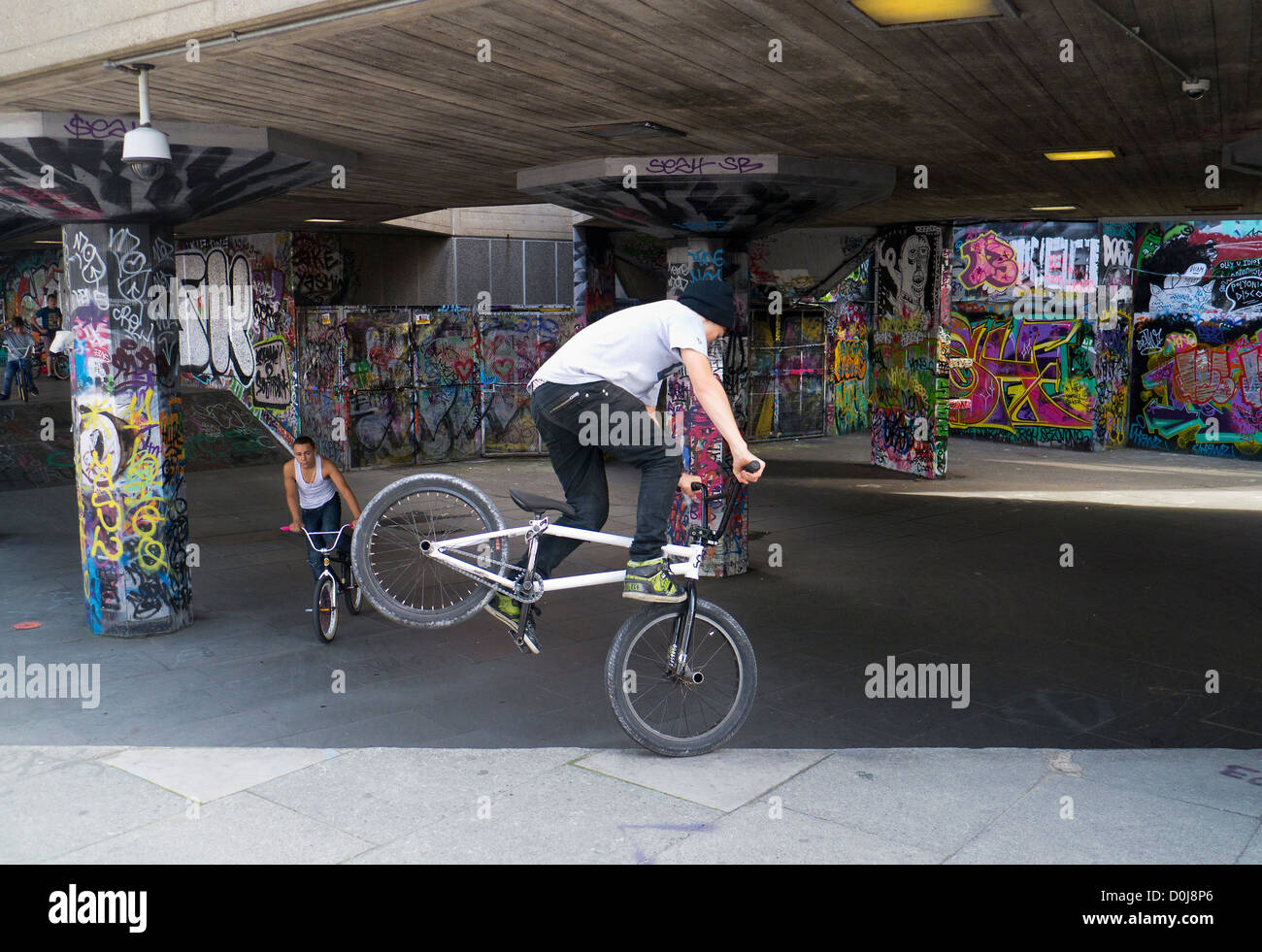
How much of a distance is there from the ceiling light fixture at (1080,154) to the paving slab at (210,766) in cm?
814

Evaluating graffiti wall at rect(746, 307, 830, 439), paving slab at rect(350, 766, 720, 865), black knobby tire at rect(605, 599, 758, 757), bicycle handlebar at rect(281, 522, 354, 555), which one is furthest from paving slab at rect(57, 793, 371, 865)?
graffiti wall at rect(746, 307, 830, 439)

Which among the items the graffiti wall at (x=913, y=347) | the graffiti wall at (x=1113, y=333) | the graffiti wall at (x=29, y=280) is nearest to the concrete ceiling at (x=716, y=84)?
the graffiti wall at (x=913, y=347)

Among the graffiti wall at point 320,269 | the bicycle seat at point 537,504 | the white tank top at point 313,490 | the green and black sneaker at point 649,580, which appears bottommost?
the green and black sneaker at point 649,580

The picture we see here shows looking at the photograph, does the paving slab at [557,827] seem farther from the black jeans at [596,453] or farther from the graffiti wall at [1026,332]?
the graffiti wall at [1026,332]

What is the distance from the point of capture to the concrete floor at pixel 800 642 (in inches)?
269

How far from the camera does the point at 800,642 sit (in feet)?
29.0

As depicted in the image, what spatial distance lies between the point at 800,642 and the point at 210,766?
15.5 feet

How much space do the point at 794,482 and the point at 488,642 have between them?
9.92 m

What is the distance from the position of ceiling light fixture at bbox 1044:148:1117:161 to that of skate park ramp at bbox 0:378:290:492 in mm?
14073

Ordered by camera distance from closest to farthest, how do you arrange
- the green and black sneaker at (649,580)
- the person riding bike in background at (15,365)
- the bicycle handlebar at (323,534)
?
1. the green and black sneaker at (649,580)
2. the bicycle handlebar at (323,534)
3. the person riding bike in background at (15,365)

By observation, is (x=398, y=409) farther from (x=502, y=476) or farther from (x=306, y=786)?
(x=306, y=786)

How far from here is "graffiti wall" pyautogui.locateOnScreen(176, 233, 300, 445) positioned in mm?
20984

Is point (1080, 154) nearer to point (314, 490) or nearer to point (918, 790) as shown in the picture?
point (918, 790)

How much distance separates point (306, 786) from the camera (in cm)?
529
